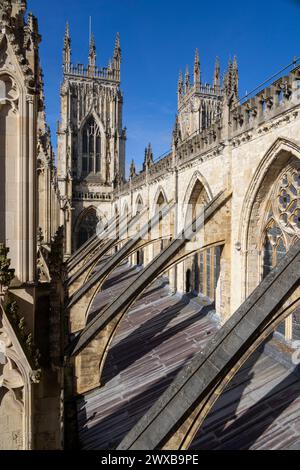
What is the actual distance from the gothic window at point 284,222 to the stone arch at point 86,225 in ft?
89.6

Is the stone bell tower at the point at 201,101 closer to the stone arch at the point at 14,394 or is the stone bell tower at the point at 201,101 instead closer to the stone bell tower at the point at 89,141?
the stone bell tower at the point at 89,141

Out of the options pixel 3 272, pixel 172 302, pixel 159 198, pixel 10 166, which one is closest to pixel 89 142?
pixel 159 198

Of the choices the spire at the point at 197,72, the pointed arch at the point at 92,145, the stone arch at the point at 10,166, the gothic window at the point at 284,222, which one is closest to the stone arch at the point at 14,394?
the stone arch at the point at 10,166

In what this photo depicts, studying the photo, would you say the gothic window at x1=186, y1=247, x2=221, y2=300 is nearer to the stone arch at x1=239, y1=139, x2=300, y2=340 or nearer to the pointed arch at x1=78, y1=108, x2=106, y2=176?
the stone arch at x1=239, y1=139, x2=300, y2=340

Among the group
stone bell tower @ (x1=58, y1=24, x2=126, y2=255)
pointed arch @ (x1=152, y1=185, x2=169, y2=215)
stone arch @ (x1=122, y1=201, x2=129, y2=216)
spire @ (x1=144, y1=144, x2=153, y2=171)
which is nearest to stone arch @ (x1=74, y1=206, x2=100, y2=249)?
stone bell tower @ (x1=58, y1=24, x2=126, y2=255)

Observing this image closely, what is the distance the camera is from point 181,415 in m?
4.16

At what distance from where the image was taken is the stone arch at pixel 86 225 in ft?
112

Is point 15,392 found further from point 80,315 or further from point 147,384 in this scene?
point 80,315

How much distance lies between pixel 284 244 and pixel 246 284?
1.64m

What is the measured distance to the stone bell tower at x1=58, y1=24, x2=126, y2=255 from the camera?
3406cm

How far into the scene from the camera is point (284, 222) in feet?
27.0

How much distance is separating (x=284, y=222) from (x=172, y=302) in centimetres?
727
